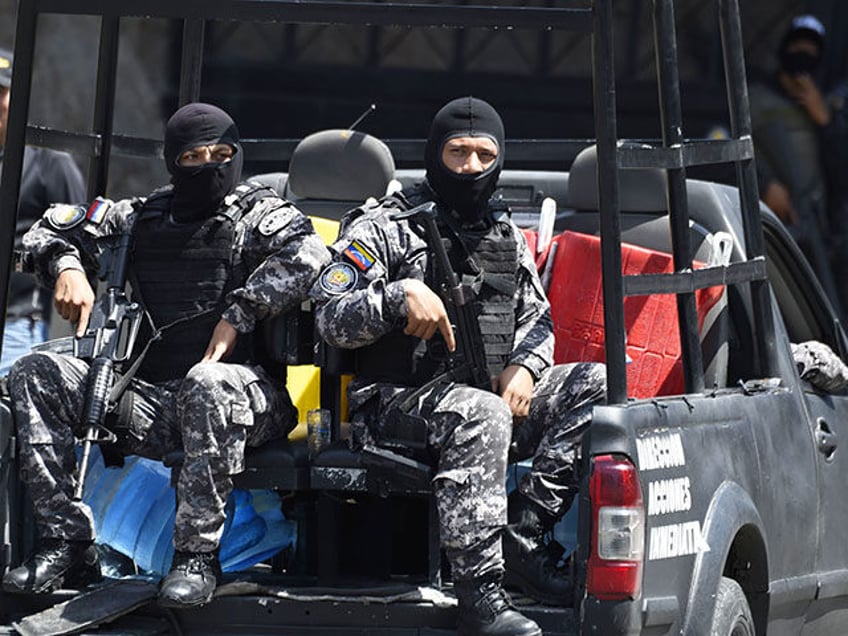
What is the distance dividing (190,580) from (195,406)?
0.48m

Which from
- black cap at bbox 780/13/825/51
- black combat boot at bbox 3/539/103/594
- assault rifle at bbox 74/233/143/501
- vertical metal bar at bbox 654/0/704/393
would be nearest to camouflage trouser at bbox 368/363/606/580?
vertical metal bar at bbox 654/0/704/393

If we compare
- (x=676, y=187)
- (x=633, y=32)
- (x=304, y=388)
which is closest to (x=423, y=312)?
(x=676, y=187)

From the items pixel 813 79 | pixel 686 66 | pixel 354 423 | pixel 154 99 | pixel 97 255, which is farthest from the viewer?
pixel 686 66

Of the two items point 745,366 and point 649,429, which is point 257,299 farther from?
point 745,366

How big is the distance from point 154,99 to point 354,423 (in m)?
7.56

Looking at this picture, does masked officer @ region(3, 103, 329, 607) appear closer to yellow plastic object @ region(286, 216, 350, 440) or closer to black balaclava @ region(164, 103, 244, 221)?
black balaclava @ region(164, 103, 244, 221)

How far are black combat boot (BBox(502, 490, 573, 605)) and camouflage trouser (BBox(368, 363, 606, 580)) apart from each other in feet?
0.16

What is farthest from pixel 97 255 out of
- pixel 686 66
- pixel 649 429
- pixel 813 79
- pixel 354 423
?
pixel 686 66

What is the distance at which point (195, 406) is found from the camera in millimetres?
5250

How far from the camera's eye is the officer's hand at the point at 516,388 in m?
5.45

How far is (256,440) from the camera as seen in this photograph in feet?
17.9

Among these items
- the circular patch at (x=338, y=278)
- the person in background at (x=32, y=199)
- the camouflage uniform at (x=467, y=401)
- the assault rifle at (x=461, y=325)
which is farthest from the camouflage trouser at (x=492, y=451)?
the person in background at (x=32, y=199)

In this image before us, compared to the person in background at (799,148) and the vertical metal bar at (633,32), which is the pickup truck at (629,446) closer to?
the person in background at (799,148)

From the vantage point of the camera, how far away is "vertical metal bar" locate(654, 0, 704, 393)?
5.42 meters
